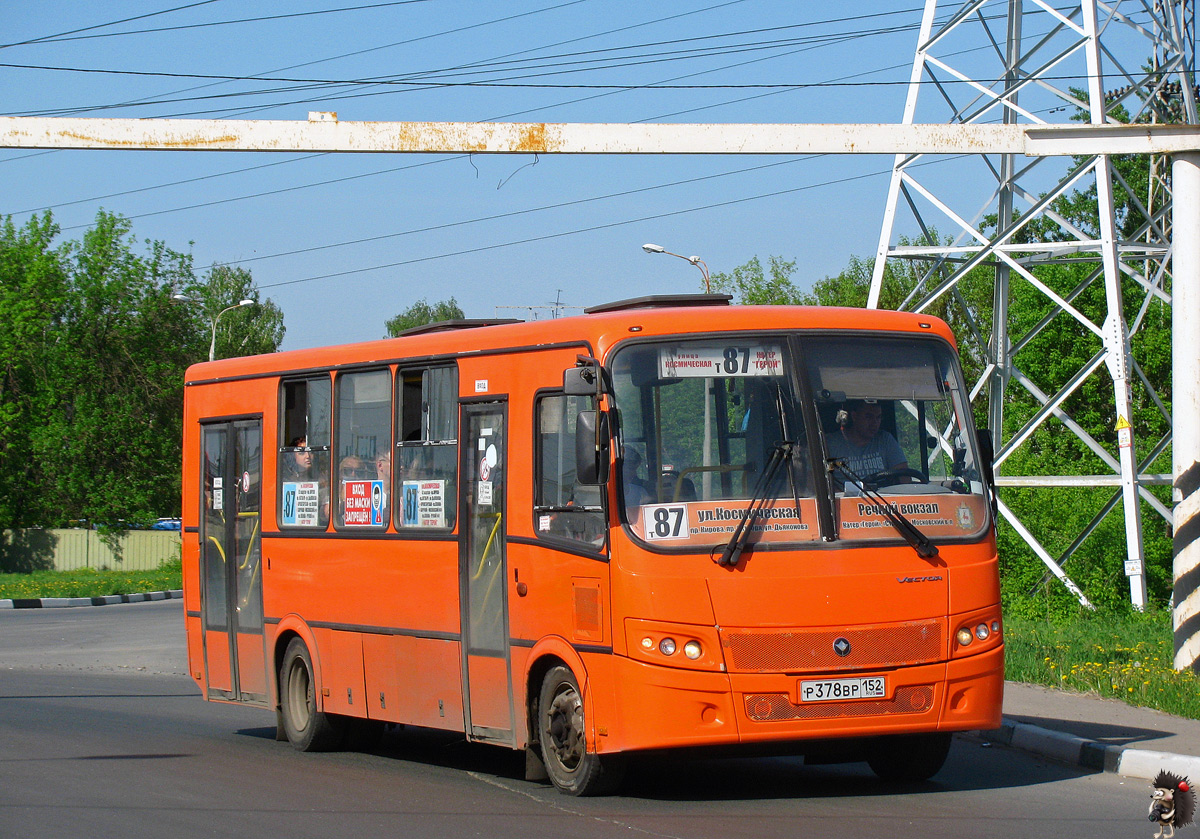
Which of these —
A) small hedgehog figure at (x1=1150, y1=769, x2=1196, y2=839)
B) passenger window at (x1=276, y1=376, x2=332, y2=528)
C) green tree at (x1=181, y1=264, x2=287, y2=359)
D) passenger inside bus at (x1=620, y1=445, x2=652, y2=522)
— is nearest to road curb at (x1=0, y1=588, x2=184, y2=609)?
passenger window at (x1=276, y1=376, x2=332, y2=528)

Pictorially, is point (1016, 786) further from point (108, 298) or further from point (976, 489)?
point (108, 298)

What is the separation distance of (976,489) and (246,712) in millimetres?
8692

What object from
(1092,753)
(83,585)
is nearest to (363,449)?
(1092,753)

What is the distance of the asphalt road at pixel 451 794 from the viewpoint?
7.77m

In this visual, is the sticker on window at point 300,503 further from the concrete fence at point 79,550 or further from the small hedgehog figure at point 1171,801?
the concrete fence at point 79,550

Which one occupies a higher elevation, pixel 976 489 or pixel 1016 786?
pixel 976 489

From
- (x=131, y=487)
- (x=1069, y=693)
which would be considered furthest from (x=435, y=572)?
(x=131, y=487)

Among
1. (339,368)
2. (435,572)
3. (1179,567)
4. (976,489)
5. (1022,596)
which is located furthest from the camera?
(1022,596)

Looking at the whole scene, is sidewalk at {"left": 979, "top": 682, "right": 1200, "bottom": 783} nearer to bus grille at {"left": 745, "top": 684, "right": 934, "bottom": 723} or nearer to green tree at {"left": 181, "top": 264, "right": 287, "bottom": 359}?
bus grille at {"left": 745, "top": 684, "right": 934, "bottom": 723}

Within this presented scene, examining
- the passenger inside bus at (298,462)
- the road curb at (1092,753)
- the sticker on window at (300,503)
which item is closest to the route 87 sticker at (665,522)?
the road curb at (1092,753)

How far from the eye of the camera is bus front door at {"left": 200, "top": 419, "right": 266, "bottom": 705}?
12664mm

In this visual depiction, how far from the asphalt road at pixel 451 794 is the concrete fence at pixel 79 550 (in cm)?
3965

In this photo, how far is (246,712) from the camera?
1504cm

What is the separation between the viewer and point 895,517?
28.1 ft
